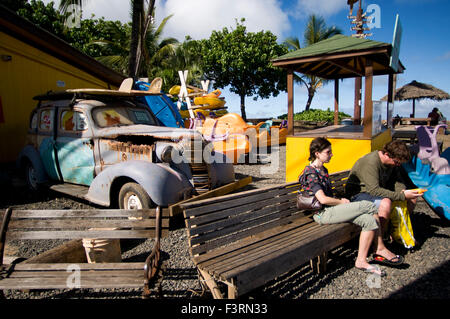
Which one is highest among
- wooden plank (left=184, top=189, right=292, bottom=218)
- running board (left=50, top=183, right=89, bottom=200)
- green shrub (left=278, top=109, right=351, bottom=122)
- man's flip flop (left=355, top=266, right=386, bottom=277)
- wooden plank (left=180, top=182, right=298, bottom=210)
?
green shrub (left=278, top=109, right=351, bottom=122)

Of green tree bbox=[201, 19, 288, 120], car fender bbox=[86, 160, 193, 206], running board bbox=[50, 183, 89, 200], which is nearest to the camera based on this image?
car fender bbox=[86, 160, 193, 206]

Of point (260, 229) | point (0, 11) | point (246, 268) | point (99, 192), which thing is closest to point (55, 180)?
point (99, 192)

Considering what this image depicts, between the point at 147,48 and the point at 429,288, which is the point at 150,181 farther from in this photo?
the point at 147,48

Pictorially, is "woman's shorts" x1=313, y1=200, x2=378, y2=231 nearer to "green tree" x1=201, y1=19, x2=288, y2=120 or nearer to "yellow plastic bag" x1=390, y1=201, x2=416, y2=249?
"yellow plastic bag" x1=390, y1=201, x2=416, y2=249

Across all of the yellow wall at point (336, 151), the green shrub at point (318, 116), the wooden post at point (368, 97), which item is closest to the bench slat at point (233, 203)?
the yellow wall at point (336, 151)

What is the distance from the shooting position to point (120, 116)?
5.67 meters

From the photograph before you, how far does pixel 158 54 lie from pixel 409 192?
23.0m

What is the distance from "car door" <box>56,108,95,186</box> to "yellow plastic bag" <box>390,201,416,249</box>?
4.59 metres

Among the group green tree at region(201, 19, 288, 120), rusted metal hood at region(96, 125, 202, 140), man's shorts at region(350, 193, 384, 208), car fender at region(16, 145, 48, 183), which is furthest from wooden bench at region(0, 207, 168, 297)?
green tree at region(201, 19, 288, 120)

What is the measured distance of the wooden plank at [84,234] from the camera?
286cm

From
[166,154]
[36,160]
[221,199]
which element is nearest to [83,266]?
[221,199]

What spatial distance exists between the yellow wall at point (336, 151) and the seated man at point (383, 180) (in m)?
1.80

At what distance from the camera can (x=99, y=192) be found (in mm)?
4621

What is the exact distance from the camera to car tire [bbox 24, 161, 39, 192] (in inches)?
248
